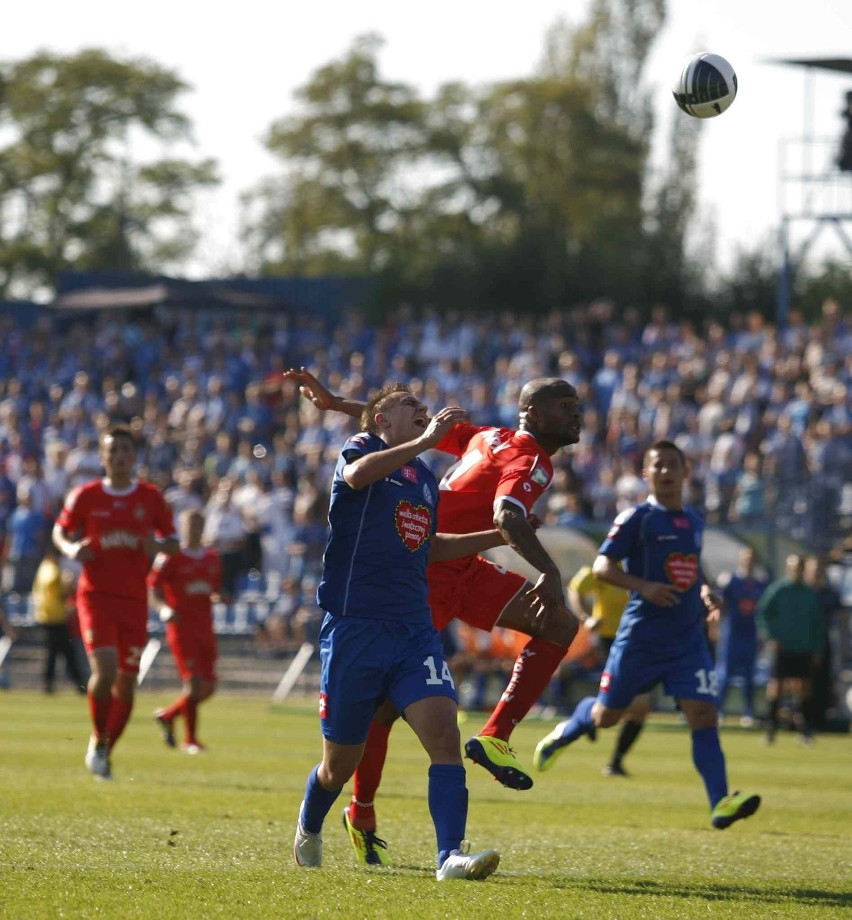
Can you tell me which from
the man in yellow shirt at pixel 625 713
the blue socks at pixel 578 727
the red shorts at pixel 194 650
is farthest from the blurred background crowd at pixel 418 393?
the blue socks at pixel 578 727

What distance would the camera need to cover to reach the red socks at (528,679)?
9.73 meters

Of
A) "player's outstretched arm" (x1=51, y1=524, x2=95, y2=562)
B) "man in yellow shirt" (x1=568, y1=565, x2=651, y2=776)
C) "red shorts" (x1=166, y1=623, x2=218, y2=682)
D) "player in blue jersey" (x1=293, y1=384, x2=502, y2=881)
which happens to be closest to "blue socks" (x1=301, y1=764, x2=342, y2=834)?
"player in blue jersey" (x1=293, y1=384, x2=502, y2=881)

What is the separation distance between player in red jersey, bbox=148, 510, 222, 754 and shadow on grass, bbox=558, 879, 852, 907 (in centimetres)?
901

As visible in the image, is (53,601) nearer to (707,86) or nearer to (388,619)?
(707,86)

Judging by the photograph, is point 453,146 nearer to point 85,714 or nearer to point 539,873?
point 85,714

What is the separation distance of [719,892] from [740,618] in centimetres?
1517

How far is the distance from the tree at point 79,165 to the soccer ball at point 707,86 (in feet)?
185

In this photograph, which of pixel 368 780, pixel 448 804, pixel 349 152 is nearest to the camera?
pixel 448 804

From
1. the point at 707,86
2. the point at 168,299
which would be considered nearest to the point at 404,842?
the point at 707,86

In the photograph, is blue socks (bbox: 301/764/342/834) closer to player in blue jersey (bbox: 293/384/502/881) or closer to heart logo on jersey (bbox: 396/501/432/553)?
player in blue jersey (bbox: 293/384/502/881)

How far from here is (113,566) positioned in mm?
13594

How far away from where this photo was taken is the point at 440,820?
8102mm

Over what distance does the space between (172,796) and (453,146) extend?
52.7m

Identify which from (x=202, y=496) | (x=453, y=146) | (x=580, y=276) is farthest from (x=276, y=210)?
(x=202, y=496)
